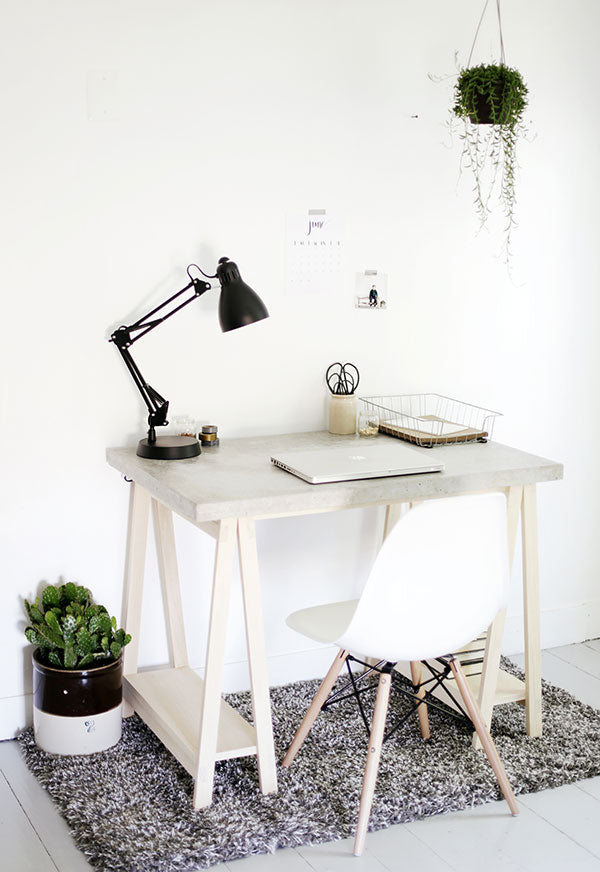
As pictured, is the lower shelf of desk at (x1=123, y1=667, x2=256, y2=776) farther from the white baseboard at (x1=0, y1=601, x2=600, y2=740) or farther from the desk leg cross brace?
the white baseboard at (x1=0, y1=601, x2=600, y2=740)

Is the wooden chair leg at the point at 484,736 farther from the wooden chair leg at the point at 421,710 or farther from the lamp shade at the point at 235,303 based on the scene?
the lamp shade at the point at 235,303

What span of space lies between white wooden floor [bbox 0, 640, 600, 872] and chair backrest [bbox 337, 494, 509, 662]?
448mm

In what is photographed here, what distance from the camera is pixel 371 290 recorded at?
300cm

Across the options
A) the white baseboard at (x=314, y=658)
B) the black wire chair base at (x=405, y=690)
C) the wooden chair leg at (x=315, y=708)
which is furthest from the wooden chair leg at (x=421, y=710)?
the white baseboard at (x=314, y=658)

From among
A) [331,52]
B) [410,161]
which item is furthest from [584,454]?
[331,52]

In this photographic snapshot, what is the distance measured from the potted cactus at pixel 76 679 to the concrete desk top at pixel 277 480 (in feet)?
1.35

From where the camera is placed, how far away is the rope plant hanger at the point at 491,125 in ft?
9.02

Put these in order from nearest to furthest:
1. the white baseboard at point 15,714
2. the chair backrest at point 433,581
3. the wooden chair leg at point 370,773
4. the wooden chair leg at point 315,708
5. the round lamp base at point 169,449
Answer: the chair backrest at point 433,581, the wooden chair leg at point 370,773, the wooden chair leg at point 315,708, the round lamp base at point 169,449, the white baseboard at point 15,714

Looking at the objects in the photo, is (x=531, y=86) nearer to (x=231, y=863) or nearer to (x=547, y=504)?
(x=547, y=504)

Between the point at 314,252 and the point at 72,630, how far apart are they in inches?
49.8

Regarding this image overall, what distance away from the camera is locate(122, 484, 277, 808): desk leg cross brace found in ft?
7.34

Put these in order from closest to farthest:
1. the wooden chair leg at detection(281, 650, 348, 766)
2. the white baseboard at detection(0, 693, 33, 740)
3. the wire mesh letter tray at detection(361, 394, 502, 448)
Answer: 1. the wooden chair leg at detection(281, 650, 348, 766)
2. the white baseboard at detection(0, 693, 33, 740)
3. the wire mesh letter tray at detection(361, 394, 502, 448)

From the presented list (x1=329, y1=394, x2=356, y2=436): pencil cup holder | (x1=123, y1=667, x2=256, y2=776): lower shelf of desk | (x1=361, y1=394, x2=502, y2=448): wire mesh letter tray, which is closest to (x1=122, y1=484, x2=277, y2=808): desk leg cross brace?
(x1=123, y1=667, x2=256, y2=776): lower shelf of desk

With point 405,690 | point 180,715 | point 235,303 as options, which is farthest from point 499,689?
point 235,303
